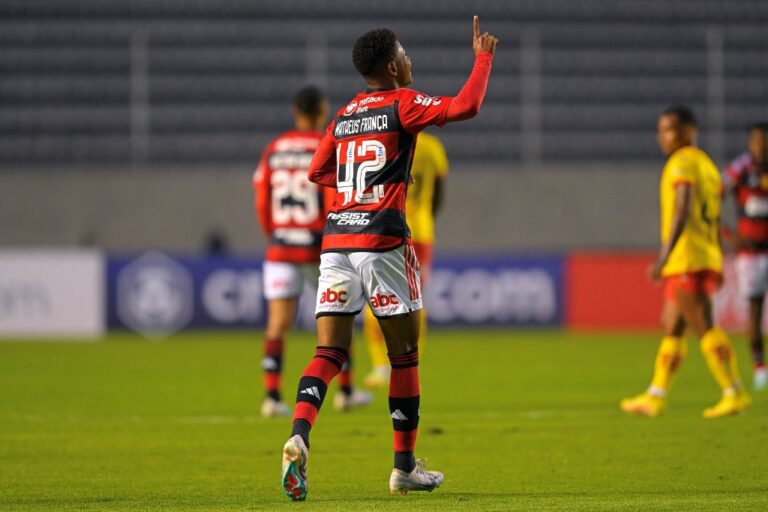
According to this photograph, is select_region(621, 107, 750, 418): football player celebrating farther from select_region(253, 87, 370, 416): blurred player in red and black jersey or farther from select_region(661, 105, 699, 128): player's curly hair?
select_region(253, 87, 370, 416): blurred player in red and black jersey

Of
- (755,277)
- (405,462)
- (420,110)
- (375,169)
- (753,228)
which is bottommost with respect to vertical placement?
(405,462)

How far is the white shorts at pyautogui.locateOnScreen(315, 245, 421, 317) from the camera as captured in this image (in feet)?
19.0

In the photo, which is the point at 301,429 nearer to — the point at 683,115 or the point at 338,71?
the point at 683,115

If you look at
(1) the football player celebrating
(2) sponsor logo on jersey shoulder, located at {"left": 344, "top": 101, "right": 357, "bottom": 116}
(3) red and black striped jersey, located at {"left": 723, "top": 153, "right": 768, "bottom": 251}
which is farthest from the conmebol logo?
(2) sponsor logo on jersey shoulder, located at {"left": 344, "top": 101, "right": 357, "bottom": 116}

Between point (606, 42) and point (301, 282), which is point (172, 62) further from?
point (301, 282)

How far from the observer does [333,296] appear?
Result: 583cm

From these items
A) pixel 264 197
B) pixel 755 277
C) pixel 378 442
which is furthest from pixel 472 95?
pixel 755 277

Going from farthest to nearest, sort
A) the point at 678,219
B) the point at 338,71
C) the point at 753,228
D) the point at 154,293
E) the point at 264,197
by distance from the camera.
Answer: the point at 338,71 → the point at 154,293 → the point at 753,228 → the point at 264,197 → the point at 678,219

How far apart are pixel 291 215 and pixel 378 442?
7.17ft

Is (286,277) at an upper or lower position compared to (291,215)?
lower

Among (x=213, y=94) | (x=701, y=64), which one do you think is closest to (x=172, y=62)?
(x=213, y=94)

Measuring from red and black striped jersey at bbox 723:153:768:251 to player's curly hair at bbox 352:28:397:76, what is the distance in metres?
6.42

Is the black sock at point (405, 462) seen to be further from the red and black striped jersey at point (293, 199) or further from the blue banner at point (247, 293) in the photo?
the blue banner at point (247, 293)

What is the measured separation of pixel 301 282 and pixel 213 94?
1500 centimetres
